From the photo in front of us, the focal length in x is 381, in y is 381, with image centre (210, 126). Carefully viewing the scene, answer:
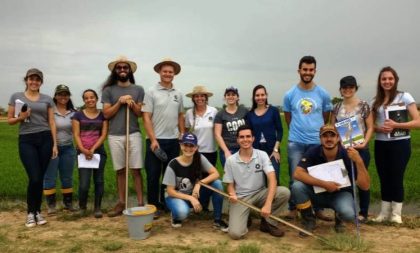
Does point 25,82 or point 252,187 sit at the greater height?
point 25,82

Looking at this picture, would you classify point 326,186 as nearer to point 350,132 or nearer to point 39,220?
point 350,132

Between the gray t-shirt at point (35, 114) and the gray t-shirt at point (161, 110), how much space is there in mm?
1451

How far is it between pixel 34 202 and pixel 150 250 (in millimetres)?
2150

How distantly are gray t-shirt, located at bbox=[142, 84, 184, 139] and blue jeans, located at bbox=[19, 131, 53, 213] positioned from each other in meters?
1.53

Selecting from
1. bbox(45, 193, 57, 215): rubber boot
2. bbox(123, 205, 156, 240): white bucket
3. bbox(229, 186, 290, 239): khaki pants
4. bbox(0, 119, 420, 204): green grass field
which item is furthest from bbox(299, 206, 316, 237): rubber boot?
bbox(45, 193, 57, 215): rubber boot

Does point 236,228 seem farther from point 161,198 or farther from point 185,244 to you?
point 161,198

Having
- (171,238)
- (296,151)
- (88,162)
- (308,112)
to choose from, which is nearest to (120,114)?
(88,162)

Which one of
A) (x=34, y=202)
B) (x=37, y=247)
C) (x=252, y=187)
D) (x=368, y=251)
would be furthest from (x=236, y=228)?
(x=34, y=202)

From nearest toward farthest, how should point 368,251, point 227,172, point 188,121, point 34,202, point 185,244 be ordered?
point 368,251 → point 185,244 → point 227,172 → point 34,202 → point 188,121

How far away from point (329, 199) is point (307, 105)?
52.5 inches

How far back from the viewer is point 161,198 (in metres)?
6.29

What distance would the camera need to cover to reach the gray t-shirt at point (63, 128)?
6.21 metres

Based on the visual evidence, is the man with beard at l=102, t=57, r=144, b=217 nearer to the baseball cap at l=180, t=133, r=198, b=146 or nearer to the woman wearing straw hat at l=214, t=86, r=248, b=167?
the baseball cap at l=180, t=133, r=198, b=146

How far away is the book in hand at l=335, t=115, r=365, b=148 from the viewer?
5047mm
